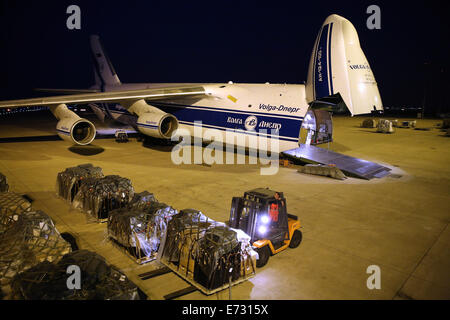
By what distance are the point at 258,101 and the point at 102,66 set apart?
15.9 metres

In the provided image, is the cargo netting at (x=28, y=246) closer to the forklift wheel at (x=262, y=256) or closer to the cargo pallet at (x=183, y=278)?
the cargo pallet at (x=183, y=278)

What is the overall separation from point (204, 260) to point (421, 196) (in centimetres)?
917

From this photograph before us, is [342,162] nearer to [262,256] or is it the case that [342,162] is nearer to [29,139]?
[262,256]

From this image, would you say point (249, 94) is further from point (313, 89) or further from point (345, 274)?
point (345, 274)

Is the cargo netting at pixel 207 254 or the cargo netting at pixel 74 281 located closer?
the cargo netting at pixel 74 281

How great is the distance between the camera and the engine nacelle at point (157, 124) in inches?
661

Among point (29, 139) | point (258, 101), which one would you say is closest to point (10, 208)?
point (258, 101)

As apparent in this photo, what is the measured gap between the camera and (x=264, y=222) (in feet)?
22.2

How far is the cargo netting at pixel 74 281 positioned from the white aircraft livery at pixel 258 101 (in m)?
10.5

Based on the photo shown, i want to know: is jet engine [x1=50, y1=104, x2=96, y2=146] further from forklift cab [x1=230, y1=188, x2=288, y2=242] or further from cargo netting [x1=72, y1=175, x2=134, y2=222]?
forklift cab [x1=230, y1=188, x2=288, y2=242]

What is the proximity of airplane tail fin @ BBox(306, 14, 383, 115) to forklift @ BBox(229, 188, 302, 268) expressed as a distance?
22.8ft

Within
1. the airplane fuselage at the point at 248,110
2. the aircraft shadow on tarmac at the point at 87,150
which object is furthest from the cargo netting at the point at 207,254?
the aircraft shadow on tarmac at the point at 87,150

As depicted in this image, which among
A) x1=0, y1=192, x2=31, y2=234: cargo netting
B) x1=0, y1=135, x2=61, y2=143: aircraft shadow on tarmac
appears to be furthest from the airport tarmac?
x1=0, y1=135, x2=61, y2=143: aircraft shadow on tarmac
